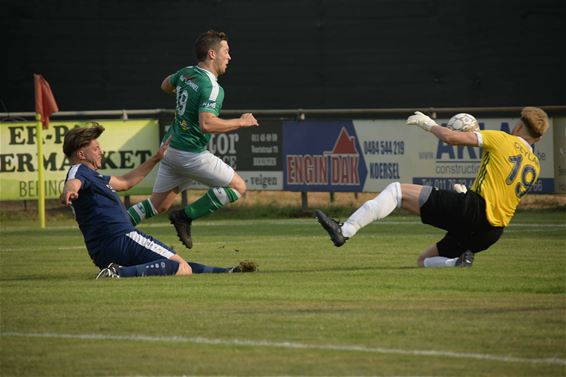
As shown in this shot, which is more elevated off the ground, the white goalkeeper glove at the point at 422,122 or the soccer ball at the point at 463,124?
the white goalkeeper glove at the point at 422,122

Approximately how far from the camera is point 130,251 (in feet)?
39.1

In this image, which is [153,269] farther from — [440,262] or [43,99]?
[43,99]

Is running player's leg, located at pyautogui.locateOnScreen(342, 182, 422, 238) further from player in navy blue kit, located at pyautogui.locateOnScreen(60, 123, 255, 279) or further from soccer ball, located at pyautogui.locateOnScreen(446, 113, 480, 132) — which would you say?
player in navy blue kit, located at pyautogui.locateOnScreen(60, 123, 255, 279)

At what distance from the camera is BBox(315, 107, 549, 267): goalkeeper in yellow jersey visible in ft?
37.8

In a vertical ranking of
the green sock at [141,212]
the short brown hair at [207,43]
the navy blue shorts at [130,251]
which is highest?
the short brown hair at [207,43]

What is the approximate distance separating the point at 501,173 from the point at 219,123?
2.97m

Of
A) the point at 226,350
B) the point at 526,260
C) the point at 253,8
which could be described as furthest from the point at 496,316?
the point at 253,8

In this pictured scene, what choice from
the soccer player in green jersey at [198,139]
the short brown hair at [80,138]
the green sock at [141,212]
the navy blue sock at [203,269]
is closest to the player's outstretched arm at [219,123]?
the soccer player in green jersey at [198,139]

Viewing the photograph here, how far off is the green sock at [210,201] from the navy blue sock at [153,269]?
145cm

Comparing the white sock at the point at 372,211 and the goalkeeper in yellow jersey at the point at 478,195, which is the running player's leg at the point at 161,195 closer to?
the goalkeeper in yellow jersey at the point at 478,195

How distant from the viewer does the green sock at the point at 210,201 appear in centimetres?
1347

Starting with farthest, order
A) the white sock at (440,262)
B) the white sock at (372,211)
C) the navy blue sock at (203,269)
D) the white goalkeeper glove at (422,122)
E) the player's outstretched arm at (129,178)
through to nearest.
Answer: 1. the white sock at (440,262)
2. the navy blue sock at (203,269)
3. the player's outstretched arm at (129,178)
4. the white goalkeeper glove at (422,122)
5. the white sock at (372,211)

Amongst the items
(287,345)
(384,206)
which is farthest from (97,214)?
(287,345)

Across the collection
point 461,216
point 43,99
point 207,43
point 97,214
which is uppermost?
point 207,43
